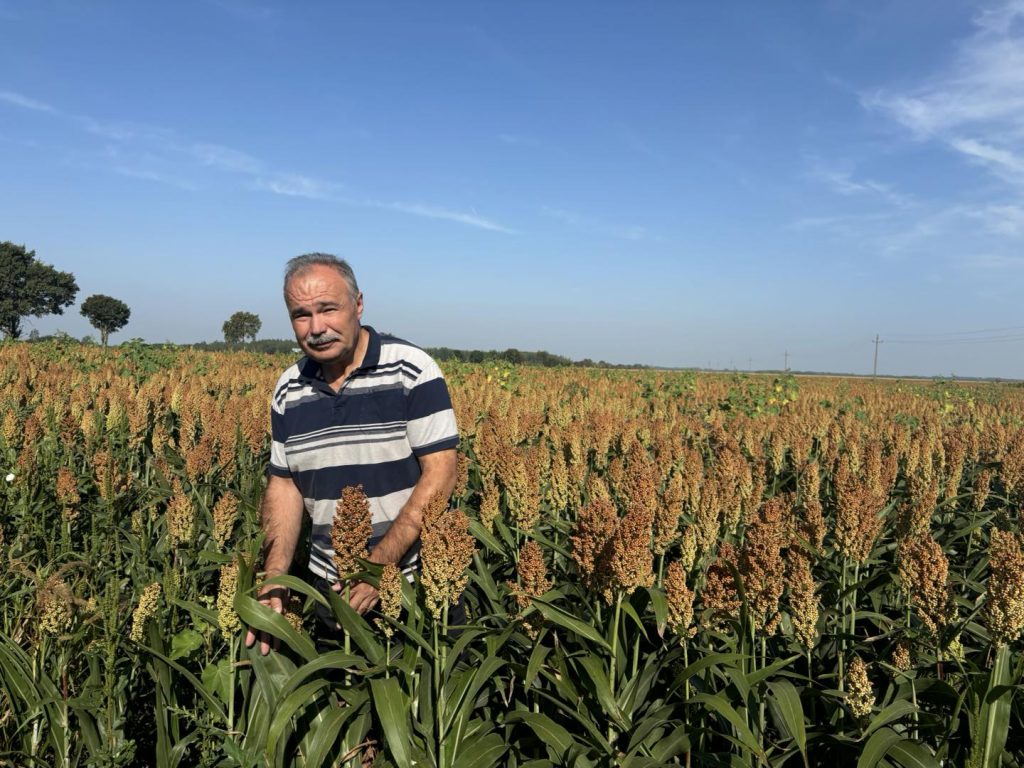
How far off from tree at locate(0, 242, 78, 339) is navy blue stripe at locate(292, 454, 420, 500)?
93.2 meters

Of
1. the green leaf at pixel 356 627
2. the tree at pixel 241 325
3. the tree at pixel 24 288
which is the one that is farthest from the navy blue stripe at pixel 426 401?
the tree at pixel 24 288

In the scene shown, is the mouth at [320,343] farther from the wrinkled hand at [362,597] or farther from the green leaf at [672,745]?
the green leaf at [672,745]

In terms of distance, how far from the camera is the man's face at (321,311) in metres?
2.92

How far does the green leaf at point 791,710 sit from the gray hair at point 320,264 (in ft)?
8.08

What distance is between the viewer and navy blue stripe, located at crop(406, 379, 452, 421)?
3.07m

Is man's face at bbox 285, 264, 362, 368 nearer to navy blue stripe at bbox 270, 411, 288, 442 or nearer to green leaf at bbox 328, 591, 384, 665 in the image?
navy blue stripe at bbox 270, 411, 288, 442

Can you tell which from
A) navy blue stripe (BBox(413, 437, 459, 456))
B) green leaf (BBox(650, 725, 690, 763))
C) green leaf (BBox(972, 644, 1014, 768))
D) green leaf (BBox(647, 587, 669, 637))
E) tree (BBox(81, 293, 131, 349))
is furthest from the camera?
tree (BBox(81, 293, 131, 349))

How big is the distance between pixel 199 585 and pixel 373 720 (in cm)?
227

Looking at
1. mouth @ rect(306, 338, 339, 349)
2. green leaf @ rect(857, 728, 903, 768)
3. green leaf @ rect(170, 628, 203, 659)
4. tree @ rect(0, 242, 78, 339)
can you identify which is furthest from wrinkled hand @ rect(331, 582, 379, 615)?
tree @ rect(0, 242, 78, 339)

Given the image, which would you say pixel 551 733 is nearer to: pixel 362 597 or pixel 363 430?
pixel 362 597

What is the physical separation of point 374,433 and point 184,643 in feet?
4.03

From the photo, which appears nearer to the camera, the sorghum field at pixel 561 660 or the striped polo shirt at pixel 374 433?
the sorghum field at pixel 561 660

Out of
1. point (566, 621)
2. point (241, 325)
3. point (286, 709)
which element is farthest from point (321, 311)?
point (241, 325)

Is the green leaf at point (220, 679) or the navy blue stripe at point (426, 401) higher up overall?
the navy blue stripe at point (426, 401)
